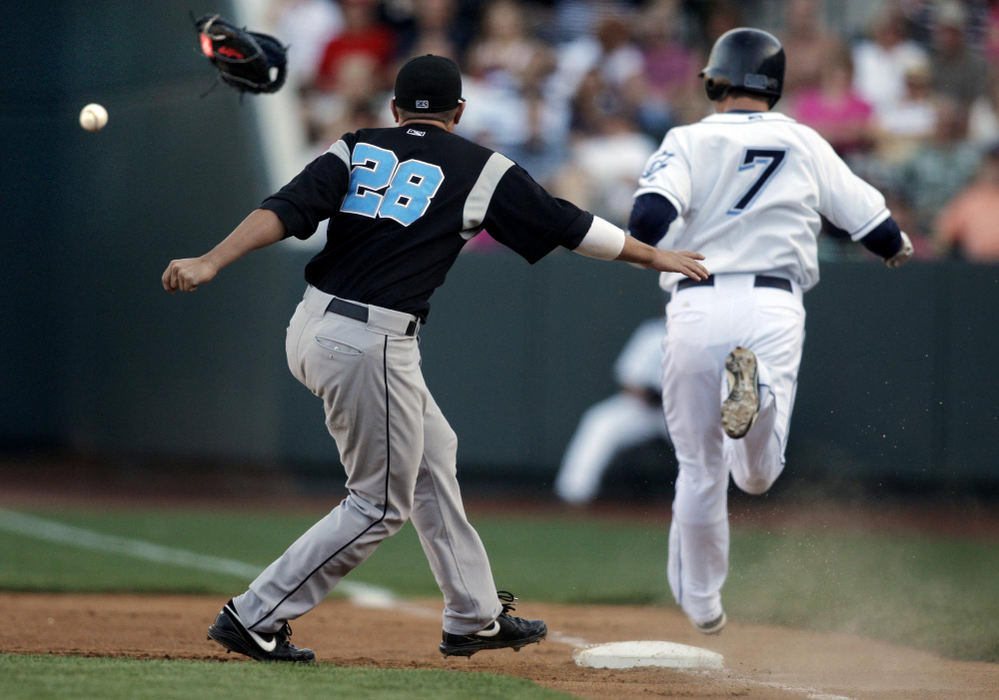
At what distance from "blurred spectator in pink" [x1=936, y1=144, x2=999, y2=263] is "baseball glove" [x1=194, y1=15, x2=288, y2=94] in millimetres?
6313

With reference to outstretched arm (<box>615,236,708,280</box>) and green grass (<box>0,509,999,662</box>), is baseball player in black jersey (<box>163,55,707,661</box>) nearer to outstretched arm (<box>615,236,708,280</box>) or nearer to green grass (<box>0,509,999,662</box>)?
outstretched arm (<box>615,236,708,280</box>)

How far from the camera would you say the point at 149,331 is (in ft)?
36.7

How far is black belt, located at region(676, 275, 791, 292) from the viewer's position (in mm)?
4922

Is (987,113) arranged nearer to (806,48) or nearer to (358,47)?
(806,48)

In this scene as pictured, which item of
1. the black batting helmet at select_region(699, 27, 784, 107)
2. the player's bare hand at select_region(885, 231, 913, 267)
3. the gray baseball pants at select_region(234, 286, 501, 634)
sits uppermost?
the black batting helmet at select_region(699, 27, 784, 107)

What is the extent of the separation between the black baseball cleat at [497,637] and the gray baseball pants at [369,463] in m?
0.11

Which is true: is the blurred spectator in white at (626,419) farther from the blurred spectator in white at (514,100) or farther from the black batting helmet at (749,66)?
the black batting helmet at (749,66)

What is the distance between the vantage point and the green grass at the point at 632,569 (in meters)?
6.18

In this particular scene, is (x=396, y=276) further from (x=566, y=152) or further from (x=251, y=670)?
(x=566, y=152)

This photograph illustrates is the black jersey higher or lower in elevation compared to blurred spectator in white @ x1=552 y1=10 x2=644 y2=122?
lower

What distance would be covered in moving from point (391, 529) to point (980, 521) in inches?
269

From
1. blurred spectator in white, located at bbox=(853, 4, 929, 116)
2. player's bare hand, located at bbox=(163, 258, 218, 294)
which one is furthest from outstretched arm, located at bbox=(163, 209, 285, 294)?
blurred spectator in white, located at bbox=(853, 4, 929, 116)

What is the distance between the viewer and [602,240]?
4.27 meters

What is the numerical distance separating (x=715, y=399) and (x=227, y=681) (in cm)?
212
